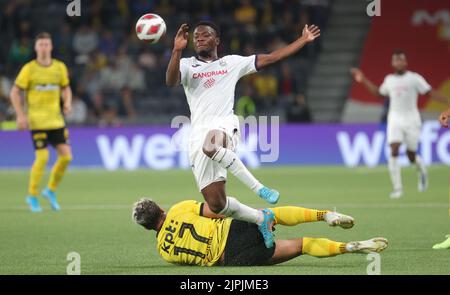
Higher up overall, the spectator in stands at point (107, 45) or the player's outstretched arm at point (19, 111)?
the spectator in stands at point (107, 45)

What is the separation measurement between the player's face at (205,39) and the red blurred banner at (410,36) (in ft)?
64.4

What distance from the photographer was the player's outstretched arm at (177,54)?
30.2 ft

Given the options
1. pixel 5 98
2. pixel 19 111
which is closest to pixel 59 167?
pixel 19 111

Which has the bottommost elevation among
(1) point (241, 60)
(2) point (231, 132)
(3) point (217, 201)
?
(3) point (217, 201)

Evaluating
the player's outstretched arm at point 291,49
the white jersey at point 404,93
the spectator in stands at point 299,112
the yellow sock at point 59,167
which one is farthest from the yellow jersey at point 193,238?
the spectator in stands at point 299,112

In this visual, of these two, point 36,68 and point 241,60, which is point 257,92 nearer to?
point 36,68

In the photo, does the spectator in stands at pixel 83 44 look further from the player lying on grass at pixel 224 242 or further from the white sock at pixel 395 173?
the player lying on grass at pixel 224 242

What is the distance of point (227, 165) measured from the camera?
9.53 meters

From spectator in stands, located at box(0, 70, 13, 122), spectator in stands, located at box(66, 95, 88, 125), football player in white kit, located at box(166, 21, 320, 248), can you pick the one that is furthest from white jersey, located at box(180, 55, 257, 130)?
spectator in stands, located at box(0, 70, 13, 122)

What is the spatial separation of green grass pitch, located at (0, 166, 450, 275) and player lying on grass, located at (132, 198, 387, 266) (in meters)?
0.14

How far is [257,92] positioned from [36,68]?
13.3m

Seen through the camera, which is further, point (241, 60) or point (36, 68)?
point (36, 68)
